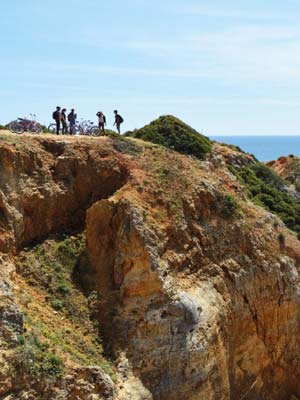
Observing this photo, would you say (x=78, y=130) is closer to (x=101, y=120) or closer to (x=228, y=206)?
(x=101, y=120)

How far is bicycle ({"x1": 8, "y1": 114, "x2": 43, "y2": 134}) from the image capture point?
28.5 meters

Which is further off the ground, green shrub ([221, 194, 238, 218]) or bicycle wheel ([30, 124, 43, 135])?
bicycle wheel ([30, 124, 43, 135])

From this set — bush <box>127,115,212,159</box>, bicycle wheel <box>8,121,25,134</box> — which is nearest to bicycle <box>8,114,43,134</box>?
bicycle wheel <box>8,121,25,134</box>

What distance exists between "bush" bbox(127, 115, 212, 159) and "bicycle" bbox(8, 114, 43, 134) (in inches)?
368

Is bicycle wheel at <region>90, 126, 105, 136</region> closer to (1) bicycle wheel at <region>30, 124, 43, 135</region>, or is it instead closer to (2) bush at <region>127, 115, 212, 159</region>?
(1) bicycle wheel at <region>30, 124, 43, 135</region>

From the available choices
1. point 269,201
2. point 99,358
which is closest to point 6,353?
point 99,358

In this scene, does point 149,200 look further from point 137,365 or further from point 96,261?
point 137,365

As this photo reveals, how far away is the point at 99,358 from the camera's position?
21656 millimetres

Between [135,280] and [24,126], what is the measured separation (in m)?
10.5

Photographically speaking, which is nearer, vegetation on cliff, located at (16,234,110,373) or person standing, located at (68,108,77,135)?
vegetation on cliff, located at (16,234,110,373)

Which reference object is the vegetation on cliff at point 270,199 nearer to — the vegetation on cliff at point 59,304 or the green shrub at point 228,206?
the green shrub at point 228,206

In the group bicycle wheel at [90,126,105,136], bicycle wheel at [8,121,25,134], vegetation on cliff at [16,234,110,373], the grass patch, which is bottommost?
the grass patch

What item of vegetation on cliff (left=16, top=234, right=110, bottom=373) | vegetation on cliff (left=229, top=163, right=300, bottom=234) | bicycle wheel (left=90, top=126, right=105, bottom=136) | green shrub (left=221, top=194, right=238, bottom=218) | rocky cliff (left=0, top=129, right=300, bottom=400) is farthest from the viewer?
vegetation on cliff (left=229, top=163, right=300, bottom=234)

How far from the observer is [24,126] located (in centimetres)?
2888
